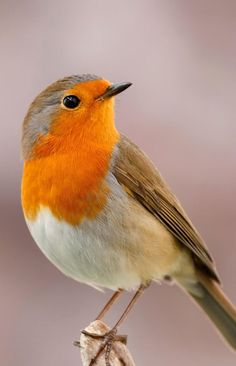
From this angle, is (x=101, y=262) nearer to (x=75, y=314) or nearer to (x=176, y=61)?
(x=75, y=314)

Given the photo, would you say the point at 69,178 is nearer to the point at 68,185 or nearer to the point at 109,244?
the point at 68,185

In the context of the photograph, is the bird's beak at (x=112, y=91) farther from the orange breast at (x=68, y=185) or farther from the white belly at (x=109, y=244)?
the white belly at (x=109, y=244)

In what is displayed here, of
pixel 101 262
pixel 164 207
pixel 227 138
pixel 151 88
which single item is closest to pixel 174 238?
pixel 164 207

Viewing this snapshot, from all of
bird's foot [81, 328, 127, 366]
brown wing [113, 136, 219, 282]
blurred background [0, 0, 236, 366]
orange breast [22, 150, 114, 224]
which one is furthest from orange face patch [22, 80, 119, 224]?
→ blurred background [0, 0, 236, 366]

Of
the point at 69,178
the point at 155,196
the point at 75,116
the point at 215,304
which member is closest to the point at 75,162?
the point at 69,178

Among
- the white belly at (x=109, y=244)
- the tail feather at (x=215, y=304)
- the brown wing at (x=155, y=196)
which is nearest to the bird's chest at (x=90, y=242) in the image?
the white belly at (x=109, y=244)

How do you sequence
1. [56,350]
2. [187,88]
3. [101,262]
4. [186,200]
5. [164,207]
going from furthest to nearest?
1. [187,88]
2. [186,200]
3. [56,350]
4. [164,207]
5. [101,262]

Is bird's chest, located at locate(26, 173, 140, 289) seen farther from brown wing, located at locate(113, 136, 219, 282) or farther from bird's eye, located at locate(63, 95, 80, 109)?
bird's eye, located at locate(63, 95, 80, 109)
